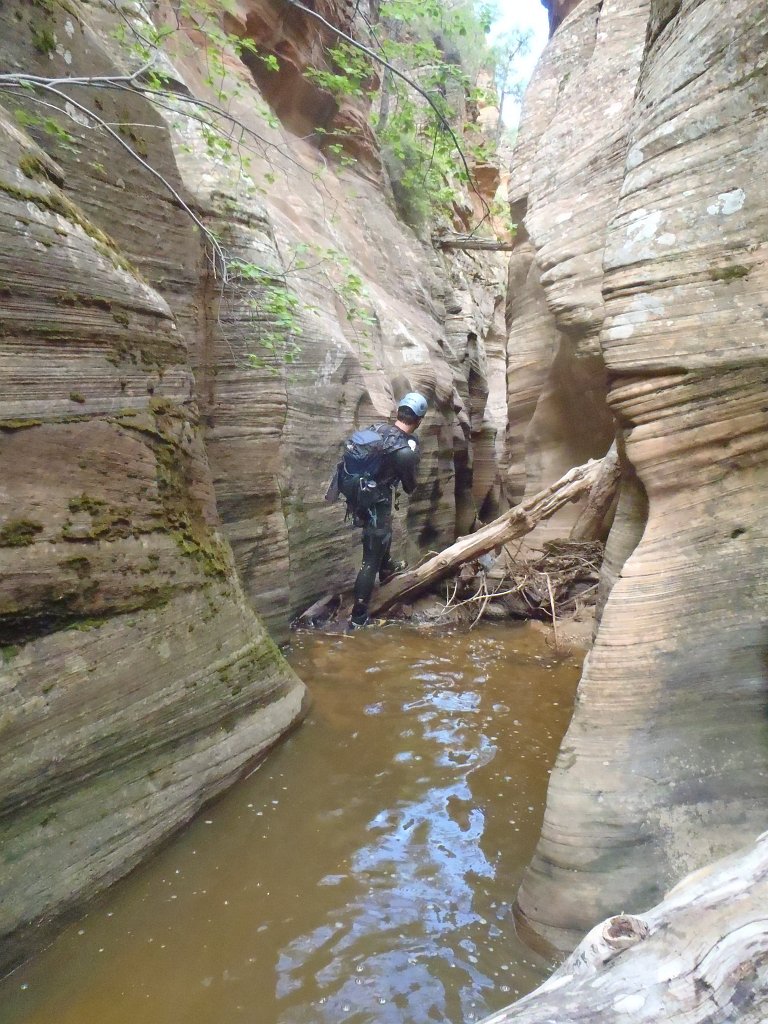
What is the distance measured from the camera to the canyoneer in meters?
6.90

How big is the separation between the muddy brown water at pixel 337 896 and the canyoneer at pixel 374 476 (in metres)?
2.81

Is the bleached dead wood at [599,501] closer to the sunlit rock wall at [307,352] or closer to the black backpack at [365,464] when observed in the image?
the black backpack at [365,464]

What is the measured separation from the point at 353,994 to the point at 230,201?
5.82 metres

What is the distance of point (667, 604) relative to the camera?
9.45 ft

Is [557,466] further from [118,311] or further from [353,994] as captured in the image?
[353,994]

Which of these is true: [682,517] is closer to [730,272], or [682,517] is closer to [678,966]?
[730,272]

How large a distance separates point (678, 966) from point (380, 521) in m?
6.02

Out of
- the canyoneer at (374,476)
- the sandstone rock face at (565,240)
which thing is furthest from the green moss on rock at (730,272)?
the sandstone rock face at (565,240)

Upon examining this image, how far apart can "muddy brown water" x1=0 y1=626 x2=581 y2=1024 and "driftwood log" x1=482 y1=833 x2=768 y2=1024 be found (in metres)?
0.91

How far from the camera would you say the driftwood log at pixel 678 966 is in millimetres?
1286

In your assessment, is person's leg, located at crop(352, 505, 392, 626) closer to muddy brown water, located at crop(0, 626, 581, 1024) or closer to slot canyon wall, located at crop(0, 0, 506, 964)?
slot canyon wall, located at crop(0, 0, 506, 964)

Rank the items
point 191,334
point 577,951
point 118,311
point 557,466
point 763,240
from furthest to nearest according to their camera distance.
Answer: point 557,466 → point 191,334 → point 118,311 → point 763,240 → point 577,951

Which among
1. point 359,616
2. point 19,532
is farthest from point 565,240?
point 19,532

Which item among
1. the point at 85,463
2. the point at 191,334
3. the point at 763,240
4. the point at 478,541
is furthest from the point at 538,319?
the point at 85,463
